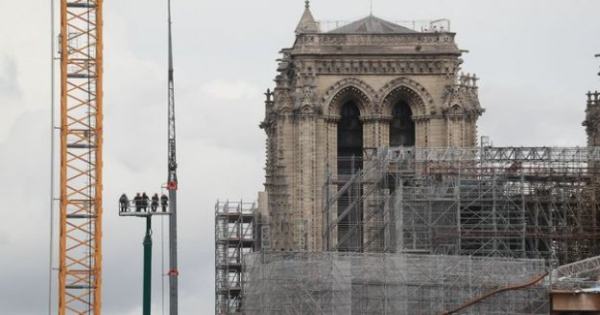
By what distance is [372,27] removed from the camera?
183500mm

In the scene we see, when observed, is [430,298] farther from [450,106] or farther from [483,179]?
[450,106]

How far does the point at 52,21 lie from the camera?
149 metres

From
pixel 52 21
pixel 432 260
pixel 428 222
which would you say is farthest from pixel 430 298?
pixel 52 21

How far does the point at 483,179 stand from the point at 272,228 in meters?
22.7

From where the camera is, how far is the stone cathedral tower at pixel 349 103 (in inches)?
6978

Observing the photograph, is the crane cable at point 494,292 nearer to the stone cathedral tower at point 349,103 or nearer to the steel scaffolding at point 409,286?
the steel scaffolding at point 409,286

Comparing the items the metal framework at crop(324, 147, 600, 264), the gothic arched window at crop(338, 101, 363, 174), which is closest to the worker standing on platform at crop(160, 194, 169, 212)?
the metal framework at crop(324, 147, 600, 264)

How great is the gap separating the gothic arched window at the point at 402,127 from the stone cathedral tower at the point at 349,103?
0.42 feet

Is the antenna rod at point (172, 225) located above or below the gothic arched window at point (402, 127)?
below

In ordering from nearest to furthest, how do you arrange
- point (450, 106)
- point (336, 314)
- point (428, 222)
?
point (336, 314) → point (428, 222) → point (450, 106)

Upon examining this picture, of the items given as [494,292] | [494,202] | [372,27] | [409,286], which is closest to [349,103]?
[372,27]

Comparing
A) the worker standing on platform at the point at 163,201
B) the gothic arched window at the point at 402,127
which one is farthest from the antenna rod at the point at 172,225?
the gothic arched window at the point at 402,127

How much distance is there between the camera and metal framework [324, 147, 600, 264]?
158 metres

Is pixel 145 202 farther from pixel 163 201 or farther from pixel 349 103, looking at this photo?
pixel 349 103
